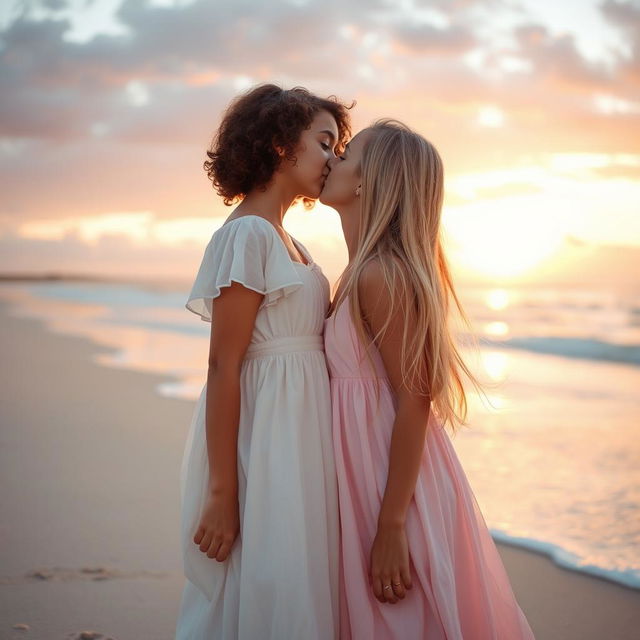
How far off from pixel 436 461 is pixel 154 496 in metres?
3.07

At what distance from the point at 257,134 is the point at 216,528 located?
55.7 inches

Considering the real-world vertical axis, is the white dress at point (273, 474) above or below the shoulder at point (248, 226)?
below

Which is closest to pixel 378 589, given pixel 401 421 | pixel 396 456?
pixel 396 456

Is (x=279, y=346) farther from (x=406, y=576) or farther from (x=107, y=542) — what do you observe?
(x=107, y=542)

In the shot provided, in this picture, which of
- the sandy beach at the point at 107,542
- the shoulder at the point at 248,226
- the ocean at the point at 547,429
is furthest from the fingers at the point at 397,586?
the sandy beach at the point at 107,542

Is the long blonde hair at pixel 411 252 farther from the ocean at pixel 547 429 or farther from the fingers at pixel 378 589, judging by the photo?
the fingers at pixel 378 589

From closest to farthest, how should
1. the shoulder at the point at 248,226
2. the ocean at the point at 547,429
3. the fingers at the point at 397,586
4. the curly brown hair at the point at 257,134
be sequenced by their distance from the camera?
the fingers at the point at 397,586 < the shoulder at the point at 248,226 < the curly brown hair at the point at 257,134 < the ocean at the point at 547,429

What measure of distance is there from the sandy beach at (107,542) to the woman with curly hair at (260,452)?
1.18 m

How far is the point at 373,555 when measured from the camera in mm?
2461

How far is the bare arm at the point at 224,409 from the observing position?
2.46 meters

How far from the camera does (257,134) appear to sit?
2.76 m

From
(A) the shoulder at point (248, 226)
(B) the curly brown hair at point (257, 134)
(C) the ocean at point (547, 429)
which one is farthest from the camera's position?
(C) the ocean at point (547, 429)

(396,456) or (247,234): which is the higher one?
(247,234)

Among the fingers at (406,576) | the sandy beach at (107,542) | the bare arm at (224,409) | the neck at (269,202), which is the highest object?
the neck at (269,202)
